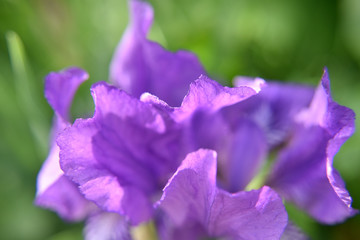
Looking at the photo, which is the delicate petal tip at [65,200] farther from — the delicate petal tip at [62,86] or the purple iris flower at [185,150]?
the delicate petal tip at [62,86]

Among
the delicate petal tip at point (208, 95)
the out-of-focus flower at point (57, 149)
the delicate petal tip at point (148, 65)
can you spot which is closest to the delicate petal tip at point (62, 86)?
the out-of-focus flower at point (57, 149)

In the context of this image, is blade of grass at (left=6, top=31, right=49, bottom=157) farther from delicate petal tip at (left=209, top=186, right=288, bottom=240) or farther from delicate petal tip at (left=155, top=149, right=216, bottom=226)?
delicate petal tip at (left=209, top=186, right=288, bottom=240)

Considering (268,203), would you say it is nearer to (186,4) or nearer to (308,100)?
(308,100)

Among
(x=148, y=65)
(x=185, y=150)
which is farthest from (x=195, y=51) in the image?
(x=185, y=150)

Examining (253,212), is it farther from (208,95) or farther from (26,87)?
(26,87)

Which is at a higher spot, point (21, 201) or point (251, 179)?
point (251, 179)

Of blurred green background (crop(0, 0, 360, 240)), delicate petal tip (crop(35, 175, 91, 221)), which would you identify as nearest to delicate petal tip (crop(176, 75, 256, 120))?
delicate petal tip (crop(35, 175, 91, 221))

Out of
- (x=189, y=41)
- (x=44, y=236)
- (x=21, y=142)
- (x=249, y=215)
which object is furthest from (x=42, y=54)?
(x=249, y=215)
